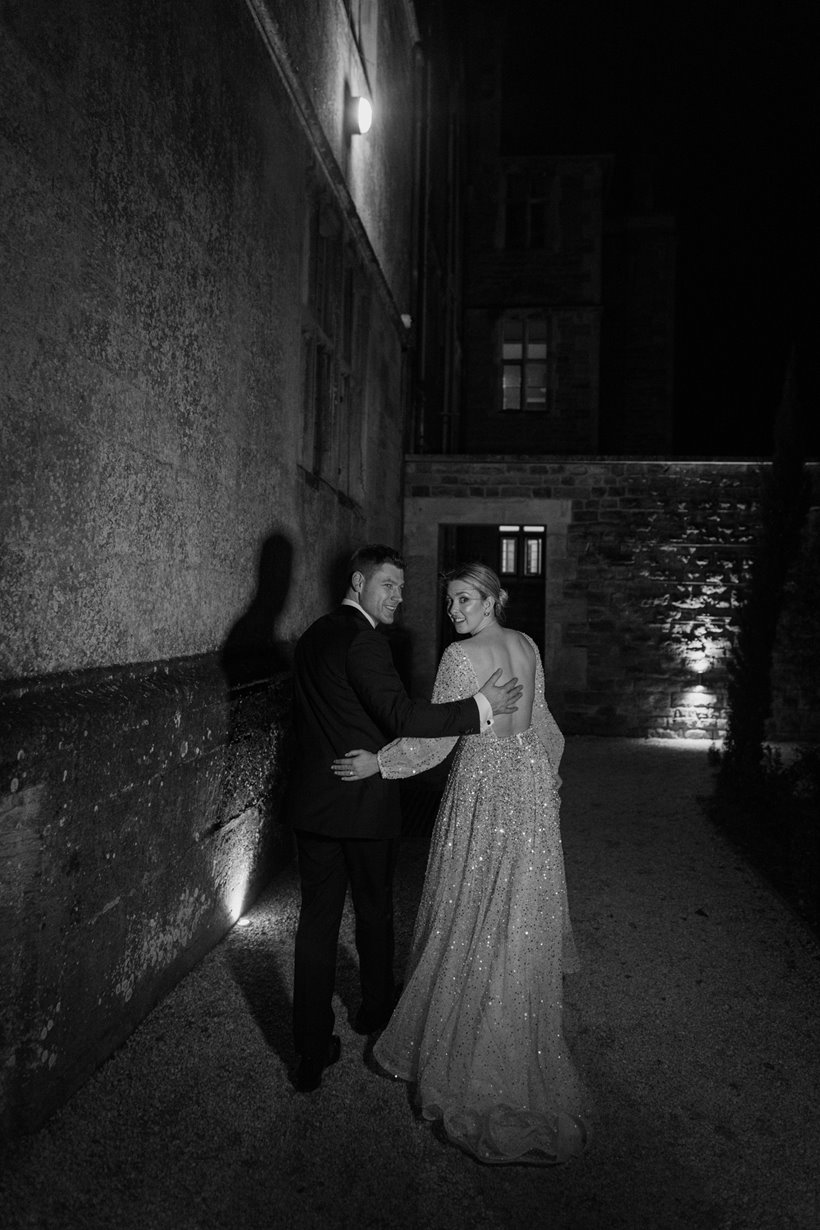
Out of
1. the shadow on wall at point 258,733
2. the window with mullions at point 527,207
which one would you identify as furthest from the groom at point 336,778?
the window with mullions at point 527,207

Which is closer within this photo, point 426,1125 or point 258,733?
point 426,1125

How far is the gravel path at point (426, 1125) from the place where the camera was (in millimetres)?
2238

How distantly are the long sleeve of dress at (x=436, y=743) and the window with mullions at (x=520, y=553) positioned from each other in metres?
18.6

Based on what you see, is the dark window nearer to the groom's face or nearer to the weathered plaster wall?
the weathered plaster wall

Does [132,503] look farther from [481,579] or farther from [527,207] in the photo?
[527,207]

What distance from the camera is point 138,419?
10.9 feet

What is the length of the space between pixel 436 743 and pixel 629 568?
8.93 meters

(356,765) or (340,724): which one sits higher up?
(340,724)

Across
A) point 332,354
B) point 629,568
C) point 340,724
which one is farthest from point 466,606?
point 629,568

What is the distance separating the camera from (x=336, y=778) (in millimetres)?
2881

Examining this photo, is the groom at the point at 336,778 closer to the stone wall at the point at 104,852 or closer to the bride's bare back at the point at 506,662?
the bride's bare back at the point at 506,662

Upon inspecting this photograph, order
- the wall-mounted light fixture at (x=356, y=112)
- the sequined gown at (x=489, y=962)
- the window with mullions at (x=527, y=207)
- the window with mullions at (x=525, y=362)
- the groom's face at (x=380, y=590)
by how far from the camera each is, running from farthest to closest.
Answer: the window with mullions at (x=527, y=207), the window with mullions at (x=525, y=362), the wall-mounted light fixture at (x=356, y=112), the groom's face at (x=380, y=590), the sequined gown at (x=489, y=962)

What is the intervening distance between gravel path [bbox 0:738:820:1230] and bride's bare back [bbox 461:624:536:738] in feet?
4.44

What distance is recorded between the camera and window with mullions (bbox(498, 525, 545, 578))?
69.8ft
